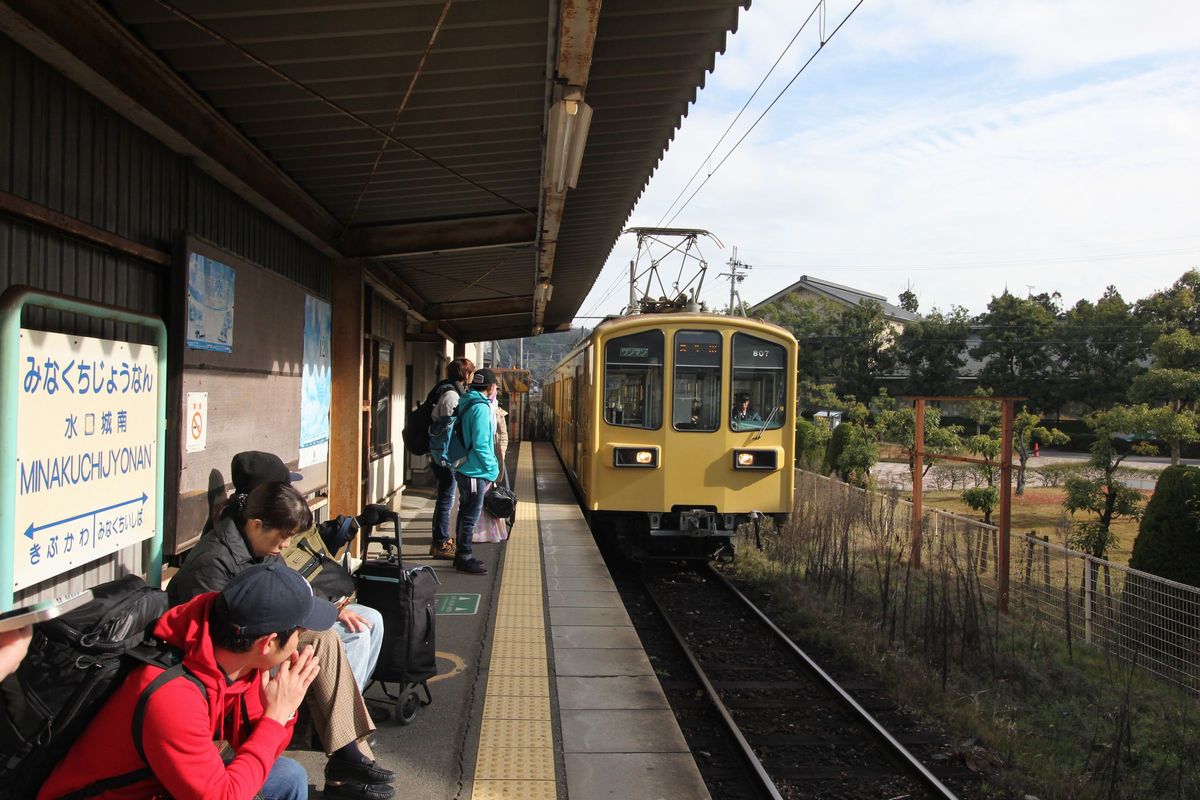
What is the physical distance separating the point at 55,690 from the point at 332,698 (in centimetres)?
117

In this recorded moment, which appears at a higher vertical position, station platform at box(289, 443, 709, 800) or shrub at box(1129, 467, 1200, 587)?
shrub at box(1129, 467, 1200, 587)

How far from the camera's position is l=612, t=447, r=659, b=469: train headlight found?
8.07 m

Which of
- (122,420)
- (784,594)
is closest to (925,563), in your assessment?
(784,594)

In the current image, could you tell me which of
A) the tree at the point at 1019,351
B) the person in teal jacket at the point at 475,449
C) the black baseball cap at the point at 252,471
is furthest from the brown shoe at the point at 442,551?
the tree at the point at 1019,351

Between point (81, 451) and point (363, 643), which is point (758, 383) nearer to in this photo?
point (363, 643)

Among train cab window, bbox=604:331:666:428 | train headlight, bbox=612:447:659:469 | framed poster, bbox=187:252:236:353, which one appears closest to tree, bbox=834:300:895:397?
train cab window, bbox=604:331:666:428

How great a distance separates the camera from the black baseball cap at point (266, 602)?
2.11m

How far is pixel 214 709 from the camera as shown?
6.97 feet

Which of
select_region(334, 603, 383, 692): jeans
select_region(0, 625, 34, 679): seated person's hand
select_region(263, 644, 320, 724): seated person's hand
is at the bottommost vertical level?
select_region(334, 603, 383, 692): jeans

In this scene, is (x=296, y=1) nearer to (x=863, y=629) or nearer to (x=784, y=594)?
(x=863, y=629)

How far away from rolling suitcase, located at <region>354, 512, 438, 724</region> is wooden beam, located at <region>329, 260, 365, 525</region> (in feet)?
10.4

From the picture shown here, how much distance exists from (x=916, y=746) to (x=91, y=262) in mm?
4586

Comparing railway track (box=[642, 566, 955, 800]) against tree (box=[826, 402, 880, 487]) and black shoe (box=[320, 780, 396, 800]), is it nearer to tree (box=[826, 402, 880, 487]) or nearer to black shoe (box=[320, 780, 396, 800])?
black shoe (box=[320, 780, 396, 800])

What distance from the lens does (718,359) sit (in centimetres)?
825
